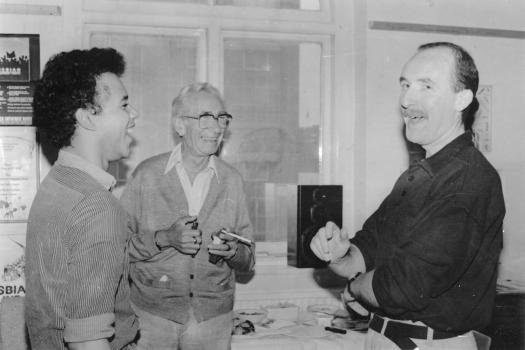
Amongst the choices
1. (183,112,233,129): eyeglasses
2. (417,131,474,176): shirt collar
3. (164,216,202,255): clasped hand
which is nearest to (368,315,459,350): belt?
(417,131,474,176): shirt collar

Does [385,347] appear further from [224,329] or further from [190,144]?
[190,144]

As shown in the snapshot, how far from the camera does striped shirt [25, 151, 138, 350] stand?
4.42 ft

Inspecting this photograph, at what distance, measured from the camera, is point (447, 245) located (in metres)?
1.59

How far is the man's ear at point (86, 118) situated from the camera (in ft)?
5.16

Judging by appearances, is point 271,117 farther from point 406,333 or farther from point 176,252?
point 406,333

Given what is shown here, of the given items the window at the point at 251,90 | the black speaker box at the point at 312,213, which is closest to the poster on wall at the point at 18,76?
the window at the point at 251,90

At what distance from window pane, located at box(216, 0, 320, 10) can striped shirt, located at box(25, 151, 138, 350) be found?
233cm

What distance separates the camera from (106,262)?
1363 millimetres

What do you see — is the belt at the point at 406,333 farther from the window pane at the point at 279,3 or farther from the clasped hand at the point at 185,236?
the window pane at the point at 279,3

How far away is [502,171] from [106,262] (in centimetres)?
329

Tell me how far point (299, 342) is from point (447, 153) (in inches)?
58.0

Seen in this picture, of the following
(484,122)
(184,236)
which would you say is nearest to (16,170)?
(184,236)

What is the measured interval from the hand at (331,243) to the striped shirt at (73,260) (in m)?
0.75

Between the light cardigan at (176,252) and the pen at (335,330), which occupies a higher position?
the light cardigan at (176,252)
